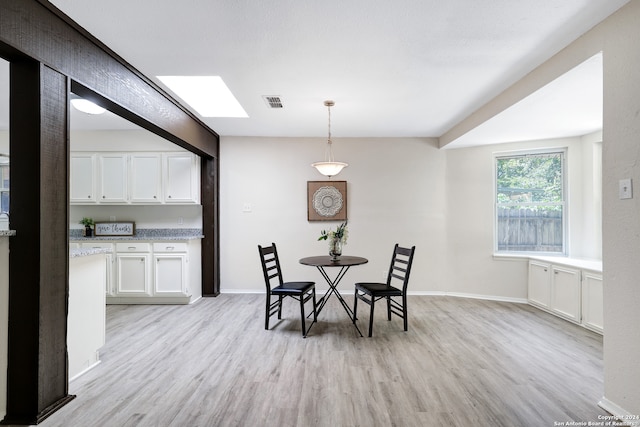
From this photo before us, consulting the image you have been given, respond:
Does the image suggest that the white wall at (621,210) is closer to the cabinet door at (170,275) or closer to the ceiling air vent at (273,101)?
the ceiling air vent at (273,101)

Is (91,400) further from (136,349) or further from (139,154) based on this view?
(139,154)

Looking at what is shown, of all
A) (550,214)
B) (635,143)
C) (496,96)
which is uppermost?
(496,96)

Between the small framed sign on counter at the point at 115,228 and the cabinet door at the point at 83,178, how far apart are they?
397 mm

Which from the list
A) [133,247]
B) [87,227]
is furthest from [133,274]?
[87,227]

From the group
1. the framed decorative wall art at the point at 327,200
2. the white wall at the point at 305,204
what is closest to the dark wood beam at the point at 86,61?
the white wall at the point at 305,204

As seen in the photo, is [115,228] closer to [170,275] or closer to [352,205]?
[170,275]

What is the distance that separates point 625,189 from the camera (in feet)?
6.20

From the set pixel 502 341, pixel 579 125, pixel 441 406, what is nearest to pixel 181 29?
pixel 441 406

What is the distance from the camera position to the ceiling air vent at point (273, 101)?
3453 millimetres

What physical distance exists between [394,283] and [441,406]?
308cm

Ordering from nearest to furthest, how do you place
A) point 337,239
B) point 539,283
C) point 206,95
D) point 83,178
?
point 337,239 → point 206,95 → point 539,283 → point 83,178

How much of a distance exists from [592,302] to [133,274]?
5.42m

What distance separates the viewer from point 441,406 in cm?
206

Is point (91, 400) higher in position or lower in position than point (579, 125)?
lower
